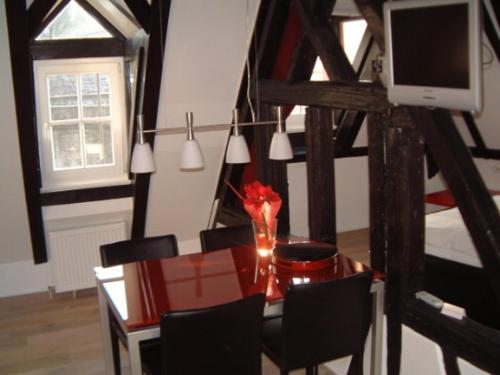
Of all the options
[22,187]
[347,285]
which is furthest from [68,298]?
[347,285]

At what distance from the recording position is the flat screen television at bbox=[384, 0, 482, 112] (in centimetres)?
205

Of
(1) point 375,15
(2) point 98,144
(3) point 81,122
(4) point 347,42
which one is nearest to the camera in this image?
(1) point 375,15

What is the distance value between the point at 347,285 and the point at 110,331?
1368 mm

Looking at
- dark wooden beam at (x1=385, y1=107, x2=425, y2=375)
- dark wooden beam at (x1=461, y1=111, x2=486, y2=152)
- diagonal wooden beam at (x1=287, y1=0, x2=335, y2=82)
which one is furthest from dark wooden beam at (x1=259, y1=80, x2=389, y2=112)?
dark wooden beam at (x1=461, y1=111, x2=486, y2=152)

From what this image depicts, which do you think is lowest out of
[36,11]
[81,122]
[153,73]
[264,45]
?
[81,122]

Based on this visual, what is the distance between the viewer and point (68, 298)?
15.5ft

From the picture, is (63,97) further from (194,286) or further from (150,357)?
(150,357)

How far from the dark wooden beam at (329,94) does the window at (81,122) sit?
1.38 meters

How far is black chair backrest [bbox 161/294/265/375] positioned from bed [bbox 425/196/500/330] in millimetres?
1343

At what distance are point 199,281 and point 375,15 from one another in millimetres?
1562

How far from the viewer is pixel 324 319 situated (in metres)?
2.53

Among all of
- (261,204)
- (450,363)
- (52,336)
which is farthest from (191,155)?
(52,336)

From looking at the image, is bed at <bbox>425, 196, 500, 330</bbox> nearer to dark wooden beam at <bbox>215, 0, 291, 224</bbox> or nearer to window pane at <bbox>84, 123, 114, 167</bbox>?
dark wooden beam at <bbox>215, 0, 291, 224</bbox>

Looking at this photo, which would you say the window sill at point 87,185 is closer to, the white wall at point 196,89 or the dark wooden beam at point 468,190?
the white wall at point 196,89
